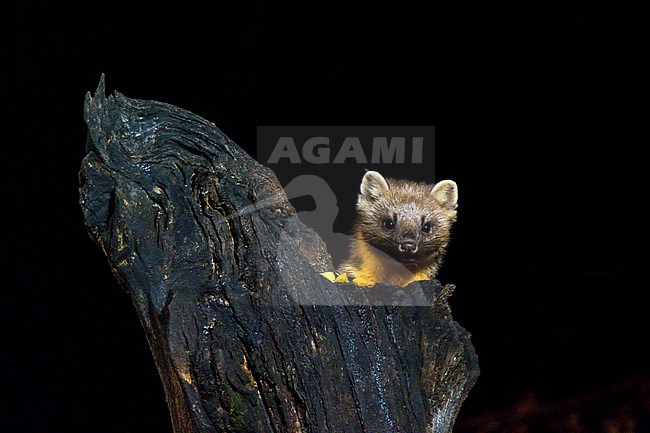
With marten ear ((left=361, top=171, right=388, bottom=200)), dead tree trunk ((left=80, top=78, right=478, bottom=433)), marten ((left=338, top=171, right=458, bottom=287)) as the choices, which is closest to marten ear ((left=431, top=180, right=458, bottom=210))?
marten ((left=338, top=171, right=458, bottom=287))

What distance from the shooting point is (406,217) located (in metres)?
2.13

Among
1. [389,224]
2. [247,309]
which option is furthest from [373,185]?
[247,309]

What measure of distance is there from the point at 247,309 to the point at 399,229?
0.47 meters

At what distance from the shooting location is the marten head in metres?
2.13

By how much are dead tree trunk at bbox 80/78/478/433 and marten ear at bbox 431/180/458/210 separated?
0.24 meters

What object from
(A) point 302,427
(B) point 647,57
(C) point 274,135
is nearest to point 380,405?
(A) point 302,427

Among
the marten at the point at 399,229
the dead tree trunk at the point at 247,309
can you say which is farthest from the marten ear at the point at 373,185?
the dead tree trunk at the point at 247,309

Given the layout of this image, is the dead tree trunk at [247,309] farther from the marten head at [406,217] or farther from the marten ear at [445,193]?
the marten ear at [445,193]

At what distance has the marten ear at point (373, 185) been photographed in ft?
7.17

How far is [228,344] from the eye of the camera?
210cm

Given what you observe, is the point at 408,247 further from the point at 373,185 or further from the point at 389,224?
the point at 373,185

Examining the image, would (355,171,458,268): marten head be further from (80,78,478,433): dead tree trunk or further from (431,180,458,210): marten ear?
(80,78,478,433): dead tree trunk

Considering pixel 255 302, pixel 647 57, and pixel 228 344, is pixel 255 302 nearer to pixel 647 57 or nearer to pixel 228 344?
pixel 228 344

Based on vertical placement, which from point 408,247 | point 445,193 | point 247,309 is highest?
point 445,193
